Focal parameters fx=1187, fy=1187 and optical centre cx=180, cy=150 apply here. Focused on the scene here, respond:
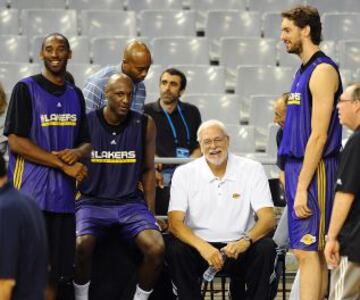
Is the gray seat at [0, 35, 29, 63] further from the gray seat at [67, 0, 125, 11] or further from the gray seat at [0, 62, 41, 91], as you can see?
the gray seat at [67, 0, 125, 11]

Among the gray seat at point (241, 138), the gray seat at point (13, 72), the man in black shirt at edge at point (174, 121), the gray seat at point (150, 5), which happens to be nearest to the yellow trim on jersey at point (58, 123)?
the man in black shirt at edge at point (174, 121)

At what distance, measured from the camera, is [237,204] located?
310 inches

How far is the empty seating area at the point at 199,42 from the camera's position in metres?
11.0

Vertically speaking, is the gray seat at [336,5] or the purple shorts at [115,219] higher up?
the gray seat at [336,5]

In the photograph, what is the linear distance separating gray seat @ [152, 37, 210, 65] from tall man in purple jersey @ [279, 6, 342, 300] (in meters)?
4.64

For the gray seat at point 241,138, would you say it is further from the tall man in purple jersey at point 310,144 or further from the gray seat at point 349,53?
the tall man in purple jersey at point 310,144

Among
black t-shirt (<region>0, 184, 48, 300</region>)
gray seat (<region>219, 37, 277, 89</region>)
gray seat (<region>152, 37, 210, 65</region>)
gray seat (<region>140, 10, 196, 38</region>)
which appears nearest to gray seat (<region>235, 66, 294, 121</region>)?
gray seat (<region>219, 37, 277, 89</region>)

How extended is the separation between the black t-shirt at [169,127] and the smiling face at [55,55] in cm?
214

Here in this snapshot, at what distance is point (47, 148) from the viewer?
711 cm

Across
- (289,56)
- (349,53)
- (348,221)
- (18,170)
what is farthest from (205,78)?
(348,221)

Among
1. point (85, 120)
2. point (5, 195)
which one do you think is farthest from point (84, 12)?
point (5, 195)

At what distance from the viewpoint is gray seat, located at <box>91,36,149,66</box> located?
1144cm

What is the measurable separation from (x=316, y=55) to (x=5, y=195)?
8.53ft

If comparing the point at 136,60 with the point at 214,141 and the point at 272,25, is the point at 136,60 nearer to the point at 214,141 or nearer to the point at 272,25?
the point at 214,141
